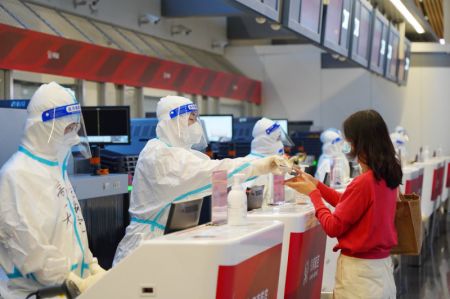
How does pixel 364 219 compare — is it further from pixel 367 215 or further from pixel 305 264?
pixel 305 264

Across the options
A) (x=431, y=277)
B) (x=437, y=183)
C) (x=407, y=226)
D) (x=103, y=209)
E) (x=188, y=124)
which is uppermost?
(x=188, y=124)

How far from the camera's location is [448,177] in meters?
12.7

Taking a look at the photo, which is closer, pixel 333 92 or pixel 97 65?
pixel 97 65

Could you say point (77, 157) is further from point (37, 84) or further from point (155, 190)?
point (37, 84)

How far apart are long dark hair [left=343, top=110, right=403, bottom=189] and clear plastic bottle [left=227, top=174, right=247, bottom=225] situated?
0.64 metres

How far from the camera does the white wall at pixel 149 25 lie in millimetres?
11820

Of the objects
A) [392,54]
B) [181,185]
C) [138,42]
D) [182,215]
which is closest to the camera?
[182,215]

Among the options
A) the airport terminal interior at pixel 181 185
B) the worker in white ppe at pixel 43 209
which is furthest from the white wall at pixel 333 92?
the worker in white ppe at pixel 43 209

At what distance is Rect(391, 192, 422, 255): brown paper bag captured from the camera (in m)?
3.66

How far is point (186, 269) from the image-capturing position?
261 centimetres

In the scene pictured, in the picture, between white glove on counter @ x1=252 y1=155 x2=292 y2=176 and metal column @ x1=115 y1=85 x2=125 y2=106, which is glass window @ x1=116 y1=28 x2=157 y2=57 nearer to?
metal column @ x1=115 y1=85 x2=125 y2=106

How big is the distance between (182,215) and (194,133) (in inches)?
64.3

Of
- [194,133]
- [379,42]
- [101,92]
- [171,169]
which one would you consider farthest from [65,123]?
[379,42]

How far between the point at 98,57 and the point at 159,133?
230 inches
